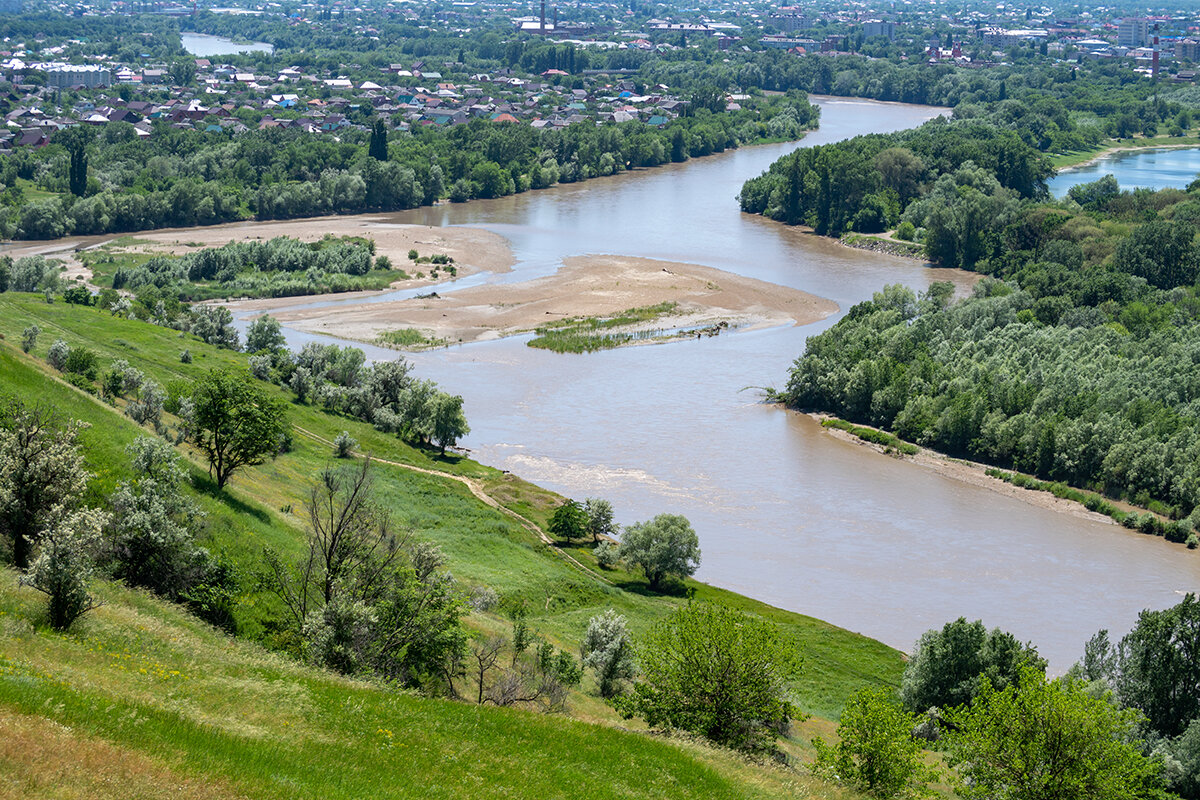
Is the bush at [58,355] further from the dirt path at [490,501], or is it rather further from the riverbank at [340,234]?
the riverbank at [340,234]

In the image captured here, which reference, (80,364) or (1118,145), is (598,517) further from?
(1118,145)

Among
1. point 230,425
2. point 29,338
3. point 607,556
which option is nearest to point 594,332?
point 607,556

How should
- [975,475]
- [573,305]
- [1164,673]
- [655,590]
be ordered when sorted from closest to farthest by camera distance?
[1164,673]
[655,590]
[975,475]
[573,305]

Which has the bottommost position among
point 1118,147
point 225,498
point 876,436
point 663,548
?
point 876,436

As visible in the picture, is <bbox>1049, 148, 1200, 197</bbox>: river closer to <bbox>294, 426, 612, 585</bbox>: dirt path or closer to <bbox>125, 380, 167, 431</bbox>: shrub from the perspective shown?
<bbox>294, 426, 612, 585</bbox>: dirt path

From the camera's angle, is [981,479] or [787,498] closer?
[787,498]

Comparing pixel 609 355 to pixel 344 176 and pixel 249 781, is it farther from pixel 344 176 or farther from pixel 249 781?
pixel 249 781

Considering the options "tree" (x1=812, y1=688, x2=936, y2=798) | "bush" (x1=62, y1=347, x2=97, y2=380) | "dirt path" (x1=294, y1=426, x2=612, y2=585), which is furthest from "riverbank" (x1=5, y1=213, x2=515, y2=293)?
"tree" (x1=812, y1=688, x2=936, y2=798)
